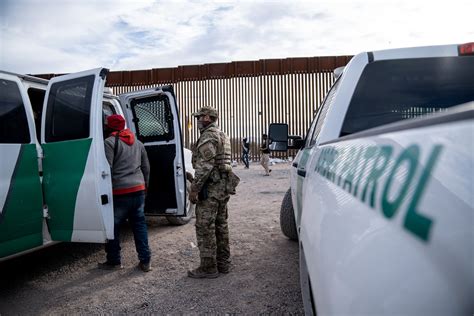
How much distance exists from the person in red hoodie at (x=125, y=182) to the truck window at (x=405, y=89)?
7.70 ft

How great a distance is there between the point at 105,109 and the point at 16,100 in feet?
4.75

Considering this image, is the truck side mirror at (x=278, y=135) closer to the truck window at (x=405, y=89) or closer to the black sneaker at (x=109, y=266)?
the truck window at (x=405, y=89)

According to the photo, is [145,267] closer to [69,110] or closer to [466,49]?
[69,110]

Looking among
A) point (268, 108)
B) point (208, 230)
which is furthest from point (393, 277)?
point (268, 108)

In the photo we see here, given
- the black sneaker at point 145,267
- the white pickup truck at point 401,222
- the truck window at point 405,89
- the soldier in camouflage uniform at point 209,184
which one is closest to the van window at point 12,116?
the soldier in camouflage uniform at point 209,184

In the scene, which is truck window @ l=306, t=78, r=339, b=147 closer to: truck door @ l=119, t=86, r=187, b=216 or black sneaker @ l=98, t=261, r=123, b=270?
truck door @ l=119, t=86, r=187, b=216

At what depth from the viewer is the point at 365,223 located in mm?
831

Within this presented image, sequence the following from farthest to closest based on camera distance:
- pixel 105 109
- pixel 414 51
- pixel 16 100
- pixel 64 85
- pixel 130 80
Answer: pixel 130 80 < pixel 105 109 < pixel 64 85 < pixel 16 100 < pixel 414 51

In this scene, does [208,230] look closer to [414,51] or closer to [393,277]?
[414,51]

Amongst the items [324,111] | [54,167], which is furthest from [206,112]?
[54,167]

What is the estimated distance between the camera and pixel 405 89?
189 cm

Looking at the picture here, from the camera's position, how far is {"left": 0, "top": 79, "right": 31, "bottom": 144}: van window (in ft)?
9.65

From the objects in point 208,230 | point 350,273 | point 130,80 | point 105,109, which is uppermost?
point 130,80

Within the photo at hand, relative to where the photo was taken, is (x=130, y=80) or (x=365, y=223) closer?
(x=365, y=223)
